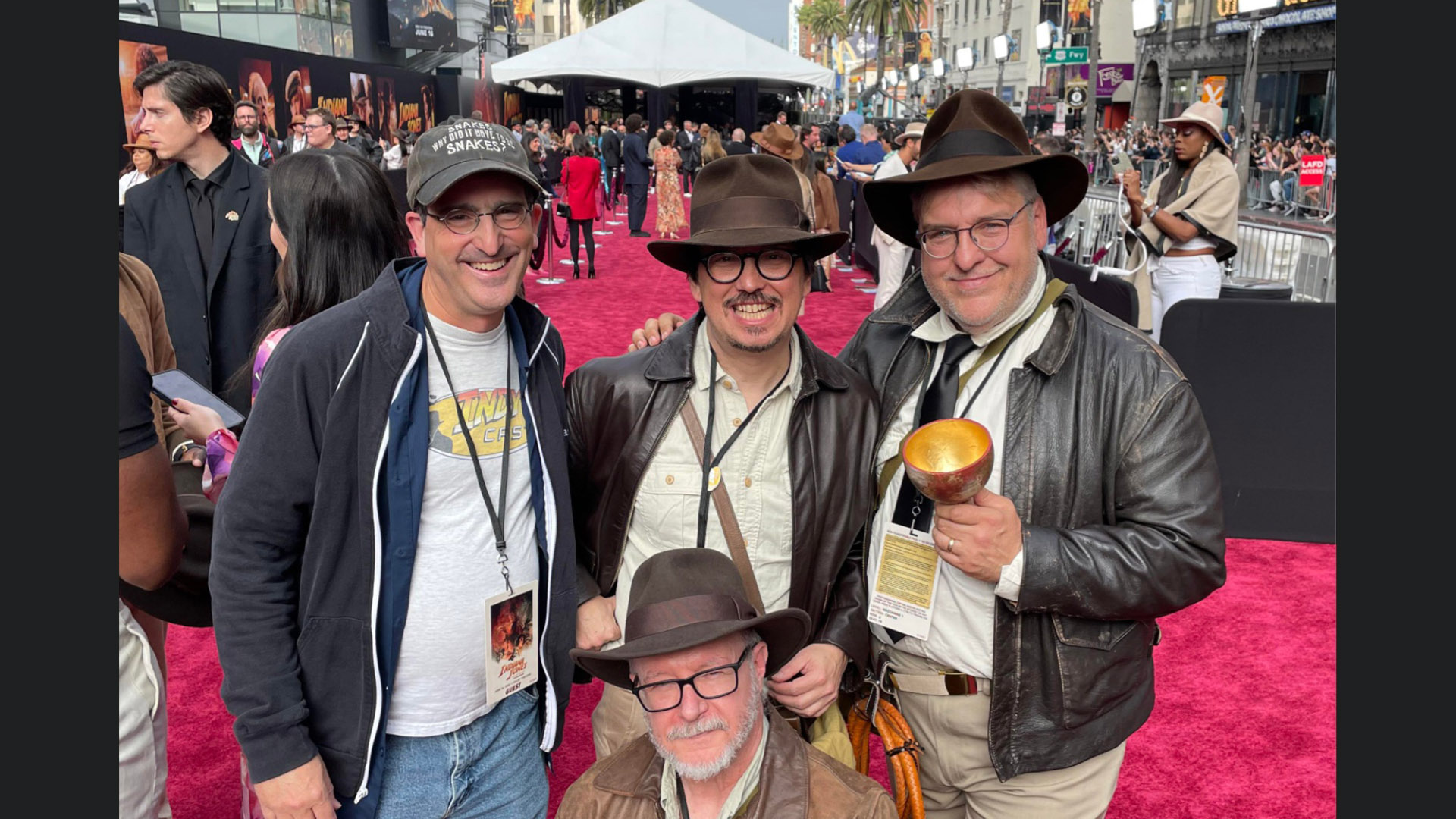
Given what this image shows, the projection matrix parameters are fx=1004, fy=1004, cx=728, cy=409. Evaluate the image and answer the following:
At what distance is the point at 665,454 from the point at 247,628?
0.92 m

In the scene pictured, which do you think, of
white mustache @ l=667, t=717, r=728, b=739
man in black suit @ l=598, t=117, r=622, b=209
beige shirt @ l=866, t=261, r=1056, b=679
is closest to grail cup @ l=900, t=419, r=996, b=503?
beige shirt @ l=866, t=261, r=1056, b=679

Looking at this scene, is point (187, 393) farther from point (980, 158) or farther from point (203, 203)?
point (980, 158)

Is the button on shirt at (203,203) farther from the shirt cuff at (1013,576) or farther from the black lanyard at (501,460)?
the shirt cuff at (1013,576)

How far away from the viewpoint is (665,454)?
229 centimetres

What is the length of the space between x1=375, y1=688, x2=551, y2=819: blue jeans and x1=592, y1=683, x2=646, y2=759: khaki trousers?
0.56ft

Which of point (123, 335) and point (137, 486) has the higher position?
point (123, 335)

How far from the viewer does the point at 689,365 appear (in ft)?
7.63

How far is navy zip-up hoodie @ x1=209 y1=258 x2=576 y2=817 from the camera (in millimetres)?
1837

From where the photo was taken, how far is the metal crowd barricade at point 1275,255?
7.42 meters

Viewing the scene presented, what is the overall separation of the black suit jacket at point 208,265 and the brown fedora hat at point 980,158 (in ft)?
9.09

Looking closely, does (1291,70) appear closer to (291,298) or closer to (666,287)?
(666,287)

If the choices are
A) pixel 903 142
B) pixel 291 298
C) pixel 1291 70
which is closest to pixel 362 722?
pixel 291 298

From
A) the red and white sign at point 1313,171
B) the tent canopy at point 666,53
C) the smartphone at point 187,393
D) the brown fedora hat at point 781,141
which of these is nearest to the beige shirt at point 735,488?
the smartphone at point 187,393

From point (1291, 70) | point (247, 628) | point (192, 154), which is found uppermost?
point (1291, 70)
